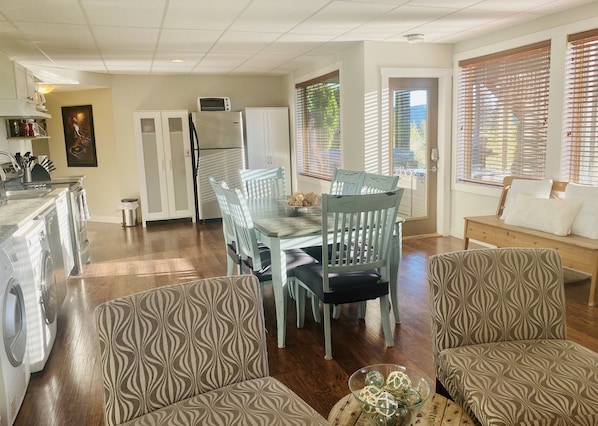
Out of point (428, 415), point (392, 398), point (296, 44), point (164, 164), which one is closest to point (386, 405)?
point (392, 398)

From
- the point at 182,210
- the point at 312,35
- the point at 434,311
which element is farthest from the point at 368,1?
the point at 182,210

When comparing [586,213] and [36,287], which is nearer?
[36,287]

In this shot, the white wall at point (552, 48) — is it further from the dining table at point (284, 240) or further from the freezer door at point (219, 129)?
the freezer door at point (219, 129)

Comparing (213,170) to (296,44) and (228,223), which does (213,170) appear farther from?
(228,223)

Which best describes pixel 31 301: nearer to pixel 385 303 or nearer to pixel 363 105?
pixel 385 303

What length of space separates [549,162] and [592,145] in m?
0.41

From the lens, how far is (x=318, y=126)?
672 cm

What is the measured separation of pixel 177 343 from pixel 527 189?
3690 mm

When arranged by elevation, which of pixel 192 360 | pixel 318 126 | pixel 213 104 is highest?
pixel 213 104

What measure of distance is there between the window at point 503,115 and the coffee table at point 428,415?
3588 mm

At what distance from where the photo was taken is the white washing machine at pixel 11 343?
6.88 ft

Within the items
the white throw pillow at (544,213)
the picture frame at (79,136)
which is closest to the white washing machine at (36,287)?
the white throw pillow at (544,213)

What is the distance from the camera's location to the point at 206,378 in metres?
1.61

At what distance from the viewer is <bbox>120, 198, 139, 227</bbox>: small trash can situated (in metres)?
7.08
